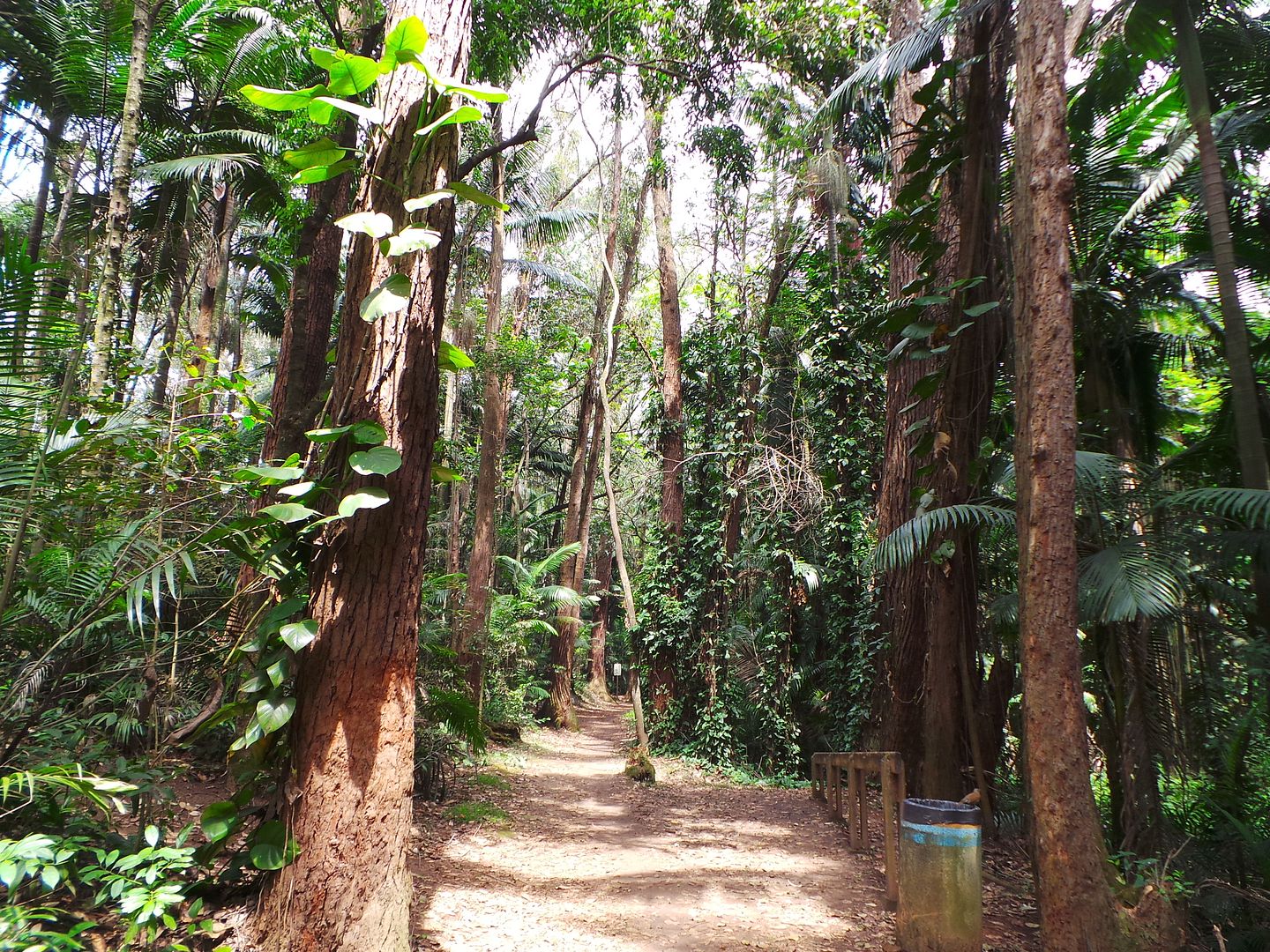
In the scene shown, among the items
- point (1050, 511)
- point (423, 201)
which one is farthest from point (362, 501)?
point (1050, 511)

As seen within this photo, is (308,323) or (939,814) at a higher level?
(308,323)

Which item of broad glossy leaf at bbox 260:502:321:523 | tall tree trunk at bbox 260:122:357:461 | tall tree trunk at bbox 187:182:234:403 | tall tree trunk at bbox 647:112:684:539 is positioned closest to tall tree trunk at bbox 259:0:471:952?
broad glossy leaf at bbox 260:502:321:523

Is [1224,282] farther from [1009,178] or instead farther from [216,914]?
[216,914]

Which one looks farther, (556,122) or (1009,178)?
(556,122)

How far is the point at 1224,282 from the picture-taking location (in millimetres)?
4664

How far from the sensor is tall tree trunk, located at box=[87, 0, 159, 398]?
415 centimetres

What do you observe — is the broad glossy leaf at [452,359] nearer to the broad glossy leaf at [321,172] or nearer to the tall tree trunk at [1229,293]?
the broad glossy leaf at [321,172]

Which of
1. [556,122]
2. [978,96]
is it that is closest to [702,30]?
[978,96]

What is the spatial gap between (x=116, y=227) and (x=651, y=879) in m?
5.61

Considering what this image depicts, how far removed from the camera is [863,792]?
5.96 meters

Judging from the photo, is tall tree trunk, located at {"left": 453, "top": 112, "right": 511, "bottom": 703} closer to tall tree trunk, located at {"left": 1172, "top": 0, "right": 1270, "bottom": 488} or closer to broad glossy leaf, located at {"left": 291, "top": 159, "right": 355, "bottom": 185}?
broad glossy leaf, located at {"left": 291, "top": 159, "right": 355, "bottom": 185}

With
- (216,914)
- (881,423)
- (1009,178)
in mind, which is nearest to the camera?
(216,914)

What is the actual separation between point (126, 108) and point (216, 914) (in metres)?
4.64

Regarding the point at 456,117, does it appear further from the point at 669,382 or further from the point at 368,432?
the point at 669,382
